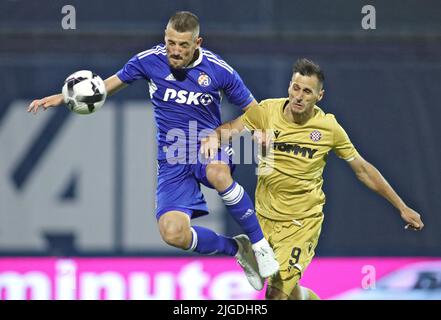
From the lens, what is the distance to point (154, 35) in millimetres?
8188

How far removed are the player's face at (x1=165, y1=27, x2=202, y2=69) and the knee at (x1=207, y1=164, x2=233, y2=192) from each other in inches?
26.4

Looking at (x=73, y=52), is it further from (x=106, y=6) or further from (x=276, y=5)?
(x=276, y=5)

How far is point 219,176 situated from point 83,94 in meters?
0.98

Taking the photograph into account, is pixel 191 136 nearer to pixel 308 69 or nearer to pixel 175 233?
pixel 175 233

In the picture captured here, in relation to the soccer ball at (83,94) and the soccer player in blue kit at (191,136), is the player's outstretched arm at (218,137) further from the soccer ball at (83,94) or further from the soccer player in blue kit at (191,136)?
the soccer ball at (83,94)

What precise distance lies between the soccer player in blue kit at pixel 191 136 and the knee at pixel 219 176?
0.15 ft

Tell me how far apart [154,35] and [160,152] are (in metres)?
1.83

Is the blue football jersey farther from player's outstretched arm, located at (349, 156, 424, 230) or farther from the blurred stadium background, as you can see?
the blurred stadium background

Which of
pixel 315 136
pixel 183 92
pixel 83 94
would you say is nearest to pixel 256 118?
pixel 315 136

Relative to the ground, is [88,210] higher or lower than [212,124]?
lower

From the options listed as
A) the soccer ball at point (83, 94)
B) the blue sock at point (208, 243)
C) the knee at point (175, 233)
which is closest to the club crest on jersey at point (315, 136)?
the blue sock at point (208, 243)

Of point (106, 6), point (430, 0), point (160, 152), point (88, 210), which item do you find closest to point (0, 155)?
point (88, 210)
